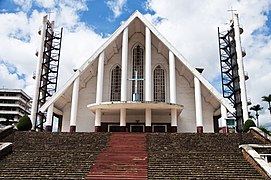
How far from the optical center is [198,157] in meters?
14.2

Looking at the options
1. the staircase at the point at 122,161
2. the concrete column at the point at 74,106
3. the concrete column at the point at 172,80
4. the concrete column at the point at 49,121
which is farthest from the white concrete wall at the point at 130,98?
the staircase at the point at 122,161

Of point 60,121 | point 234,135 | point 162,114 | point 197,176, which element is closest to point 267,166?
point 197,176

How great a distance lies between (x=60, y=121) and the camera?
89.4 feet

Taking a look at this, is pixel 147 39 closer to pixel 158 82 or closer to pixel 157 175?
pixel 158 82

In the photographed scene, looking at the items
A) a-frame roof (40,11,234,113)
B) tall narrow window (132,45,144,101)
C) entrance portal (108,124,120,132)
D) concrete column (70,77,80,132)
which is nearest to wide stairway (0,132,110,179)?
concrete column (70,77,80,132)

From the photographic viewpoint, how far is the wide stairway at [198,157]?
480 inches

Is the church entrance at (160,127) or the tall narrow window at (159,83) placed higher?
the tall narrow window at (159,83)

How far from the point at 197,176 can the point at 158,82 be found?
1566cm

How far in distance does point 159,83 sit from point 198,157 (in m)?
13.3

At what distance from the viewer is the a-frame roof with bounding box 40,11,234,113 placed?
22.8m

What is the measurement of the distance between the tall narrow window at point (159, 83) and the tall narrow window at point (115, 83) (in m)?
3.49

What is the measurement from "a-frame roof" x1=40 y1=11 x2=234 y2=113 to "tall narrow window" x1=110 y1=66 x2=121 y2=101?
345 cm

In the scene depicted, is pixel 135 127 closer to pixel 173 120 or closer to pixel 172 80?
pixel 173 120

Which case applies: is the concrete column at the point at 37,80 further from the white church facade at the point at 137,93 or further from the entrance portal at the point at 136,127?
the entrance portal at the point at 136,127
